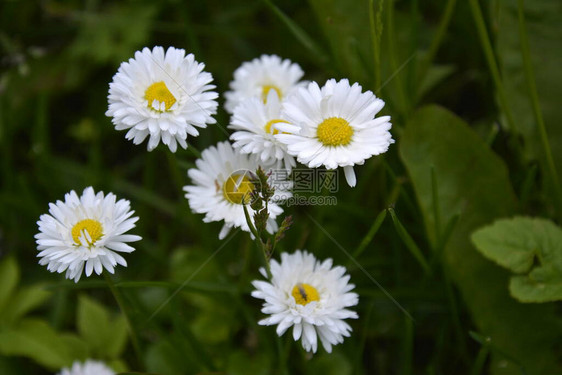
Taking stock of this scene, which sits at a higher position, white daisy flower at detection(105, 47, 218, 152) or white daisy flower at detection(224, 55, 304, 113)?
white daisy flower at detection(224, 55, 304, 113)

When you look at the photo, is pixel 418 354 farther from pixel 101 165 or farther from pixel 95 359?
pixel 101 165

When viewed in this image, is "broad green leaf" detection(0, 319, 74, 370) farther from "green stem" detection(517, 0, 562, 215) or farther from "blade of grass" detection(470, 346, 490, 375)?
"green stem" detection(517, 0, 562, 215)

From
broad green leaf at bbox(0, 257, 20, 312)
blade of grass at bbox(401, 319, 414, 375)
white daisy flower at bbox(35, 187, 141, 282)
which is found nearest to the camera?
white daisy flower at bbox(35, 187, 141, 282)

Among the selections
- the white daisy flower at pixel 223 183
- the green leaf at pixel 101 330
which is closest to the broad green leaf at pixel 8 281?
the green leaf at pixel 101 330

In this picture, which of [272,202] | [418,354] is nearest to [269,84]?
[272,202]

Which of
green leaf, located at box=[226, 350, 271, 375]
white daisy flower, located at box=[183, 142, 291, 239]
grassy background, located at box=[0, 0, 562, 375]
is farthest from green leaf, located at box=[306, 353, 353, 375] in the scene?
white daisy flower, located at box=[183, 142, 291, 239]

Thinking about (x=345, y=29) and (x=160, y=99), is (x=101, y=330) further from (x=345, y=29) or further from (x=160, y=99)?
(x=345, y=29)

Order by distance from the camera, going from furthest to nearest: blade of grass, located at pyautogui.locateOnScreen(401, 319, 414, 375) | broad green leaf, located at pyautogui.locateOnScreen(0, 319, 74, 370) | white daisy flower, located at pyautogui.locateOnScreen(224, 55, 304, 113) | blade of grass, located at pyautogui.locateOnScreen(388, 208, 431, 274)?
broad green leaf, located at pyautogui.locateOnScreen(0, 319, 74, 370) < white daisy flower, located at pyautogui.locateOnScreen(224, 55, 304, 113) < blade of grass, located at pyautogui.locateOnScreen(401, 319, 414, 375) < blade of grass, located at pyautogui.locateOnScreen(388, 208, 431, 274)
